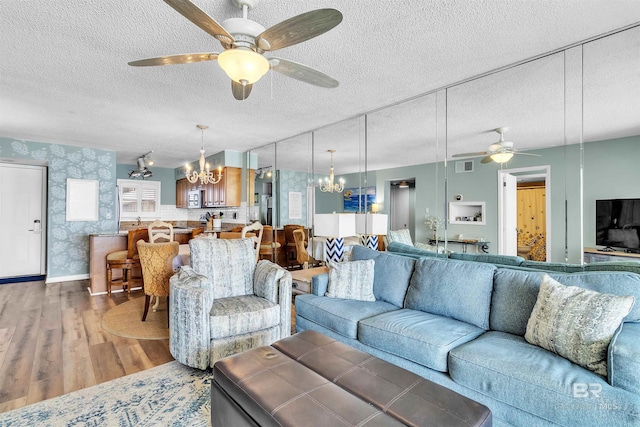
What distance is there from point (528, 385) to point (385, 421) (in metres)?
0.85

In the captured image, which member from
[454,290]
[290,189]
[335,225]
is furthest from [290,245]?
[454,290]

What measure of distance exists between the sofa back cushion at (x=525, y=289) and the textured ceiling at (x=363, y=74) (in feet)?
4.24

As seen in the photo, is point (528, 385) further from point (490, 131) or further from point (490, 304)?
point (490, 131)

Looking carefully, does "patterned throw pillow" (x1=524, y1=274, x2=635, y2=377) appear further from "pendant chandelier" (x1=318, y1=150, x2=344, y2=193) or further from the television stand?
"pendant chandelier" (x1=318, y1=150, x2=344, y2=193)

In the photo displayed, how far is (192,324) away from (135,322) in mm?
1681

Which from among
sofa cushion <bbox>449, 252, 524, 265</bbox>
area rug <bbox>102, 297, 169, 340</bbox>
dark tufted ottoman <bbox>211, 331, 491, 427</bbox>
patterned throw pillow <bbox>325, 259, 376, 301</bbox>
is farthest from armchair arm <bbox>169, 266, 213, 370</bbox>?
sofa cushion <bbox>449, 252, 524, 265</bbox>

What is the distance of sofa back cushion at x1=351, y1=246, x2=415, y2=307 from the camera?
278 centimetres

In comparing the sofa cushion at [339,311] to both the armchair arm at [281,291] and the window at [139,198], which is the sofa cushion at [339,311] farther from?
the window at [139,198]

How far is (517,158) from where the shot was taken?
2914mm

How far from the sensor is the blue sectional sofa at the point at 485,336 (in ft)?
4.64

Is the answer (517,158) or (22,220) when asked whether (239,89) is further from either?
Result: (22,220)

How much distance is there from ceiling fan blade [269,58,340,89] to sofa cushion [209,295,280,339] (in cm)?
186

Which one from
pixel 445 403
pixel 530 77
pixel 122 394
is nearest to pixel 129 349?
pixel 122 394

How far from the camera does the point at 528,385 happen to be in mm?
1521
